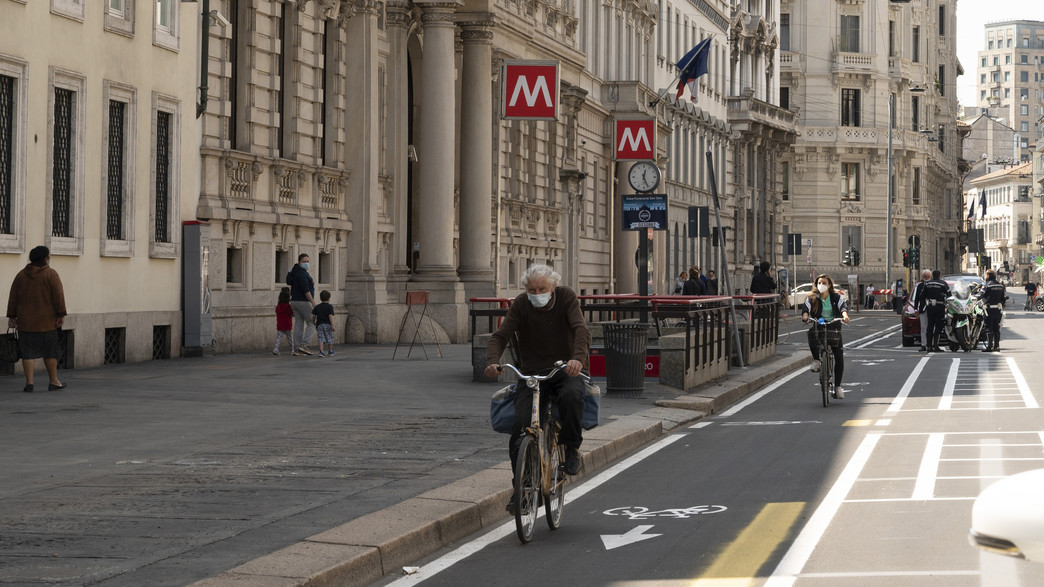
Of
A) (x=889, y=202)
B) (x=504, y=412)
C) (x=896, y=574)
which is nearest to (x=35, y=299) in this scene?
(x=504, y=412)

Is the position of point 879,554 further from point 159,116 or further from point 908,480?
point 159,116

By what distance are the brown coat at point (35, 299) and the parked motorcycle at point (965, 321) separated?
2266 centimetres

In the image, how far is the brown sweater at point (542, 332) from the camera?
399 inches

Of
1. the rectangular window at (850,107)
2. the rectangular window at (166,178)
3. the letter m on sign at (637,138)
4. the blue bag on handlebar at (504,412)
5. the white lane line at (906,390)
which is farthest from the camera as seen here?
the rectangular window at (850,107)

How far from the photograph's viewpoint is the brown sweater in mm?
10141

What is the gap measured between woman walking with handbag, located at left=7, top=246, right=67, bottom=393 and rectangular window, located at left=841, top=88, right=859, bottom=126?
8517 centimetres

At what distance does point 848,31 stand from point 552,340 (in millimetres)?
93501

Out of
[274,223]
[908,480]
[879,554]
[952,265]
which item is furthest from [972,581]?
[952,265]

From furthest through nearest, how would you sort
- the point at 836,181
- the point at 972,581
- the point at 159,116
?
the point at 836,181, the point at 159,116, the point at 972,581

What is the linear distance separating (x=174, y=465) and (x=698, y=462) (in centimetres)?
451

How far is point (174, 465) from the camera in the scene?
11.9 meters

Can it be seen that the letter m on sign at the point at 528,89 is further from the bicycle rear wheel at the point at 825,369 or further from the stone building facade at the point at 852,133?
the stone building facade at the point at 852,133

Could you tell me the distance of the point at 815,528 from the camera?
9719mm

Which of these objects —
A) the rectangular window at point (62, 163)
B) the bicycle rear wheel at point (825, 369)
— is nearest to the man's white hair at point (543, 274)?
the bicycle rear wheel at point (825, 369)
